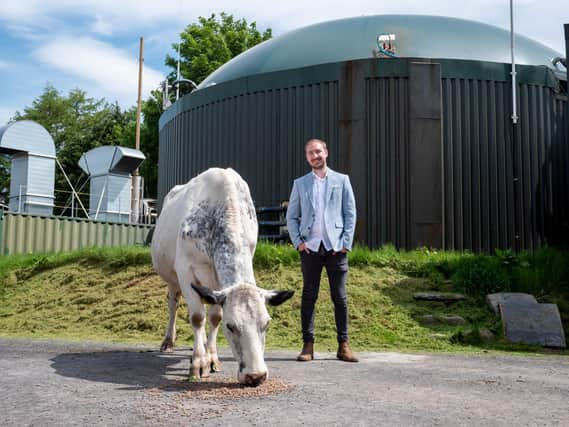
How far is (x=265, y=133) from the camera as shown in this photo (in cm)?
1550

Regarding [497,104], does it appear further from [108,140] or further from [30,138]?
[108,140]

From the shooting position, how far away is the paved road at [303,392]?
161 inches

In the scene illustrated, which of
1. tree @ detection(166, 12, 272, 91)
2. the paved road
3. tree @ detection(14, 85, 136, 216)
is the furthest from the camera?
tree @ detection(14, 85, 136, 216)

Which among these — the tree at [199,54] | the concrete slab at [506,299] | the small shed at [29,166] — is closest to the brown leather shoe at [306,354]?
the concrete slab at [506,299]

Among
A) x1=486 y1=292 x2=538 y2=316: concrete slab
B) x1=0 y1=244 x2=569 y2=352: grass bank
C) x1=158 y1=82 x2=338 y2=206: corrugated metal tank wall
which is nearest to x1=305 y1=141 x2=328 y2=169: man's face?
x1=0 y1=244 x2=569 y2=352: grass bank

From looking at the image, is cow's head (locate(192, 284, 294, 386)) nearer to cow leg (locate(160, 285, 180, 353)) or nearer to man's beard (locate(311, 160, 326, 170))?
man's beard (locate(311, 160, 326, 170))

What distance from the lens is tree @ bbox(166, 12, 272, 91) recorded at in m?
37.3

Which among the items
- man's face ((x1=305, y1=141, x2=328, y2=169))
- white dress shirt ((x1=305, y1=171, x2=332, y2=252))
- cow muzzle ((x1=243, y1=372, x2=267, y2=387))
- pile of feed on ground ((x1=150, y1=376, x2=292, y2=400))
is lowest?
pile of feed on ground ((x1=150, y1=376, x2=292, y2=400))

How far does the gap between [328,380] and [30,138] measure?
773 inches

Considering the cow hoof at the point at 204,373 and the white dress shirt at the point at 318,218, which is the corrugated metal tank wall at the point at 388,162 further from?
the cow hoof at the point at 204,373

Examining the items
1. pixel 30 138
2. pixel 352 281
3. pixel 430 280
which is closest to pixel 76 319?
pixel 352 281

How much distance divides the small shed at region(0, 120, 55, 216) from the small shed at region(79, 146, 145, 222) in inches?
74.8

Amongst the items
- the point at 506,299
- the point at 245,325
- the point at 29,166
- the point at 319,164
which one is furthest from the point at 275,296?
the point at 29,166

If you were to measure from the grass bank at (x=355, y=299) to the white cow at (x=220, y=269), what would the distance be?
2787 mm
